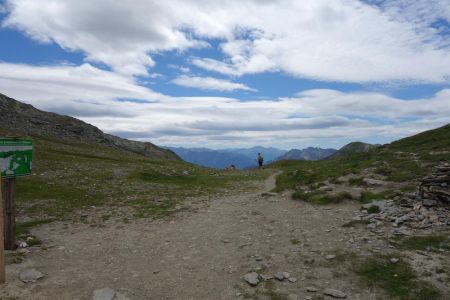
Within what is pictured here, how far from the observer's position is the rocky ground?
1054cm

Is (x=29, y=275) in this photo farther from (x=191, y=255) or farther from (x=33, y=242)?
(x=191, y=255)

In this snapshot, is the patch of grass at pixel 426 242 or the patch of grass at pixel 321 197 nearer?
the patch of grass at pixel 426 242

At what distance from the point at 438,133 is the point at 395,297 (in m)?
38.9

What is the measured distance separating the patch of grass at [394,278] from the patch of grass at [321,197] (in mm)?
8684

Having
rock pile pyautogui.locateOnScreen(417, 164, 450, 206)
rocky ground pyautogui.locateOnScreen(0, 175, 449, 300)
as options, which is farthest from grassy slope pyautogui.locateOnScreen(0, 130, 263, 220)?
rock pile pyautogui.locateOnScreen(417, 164, 450, 206)

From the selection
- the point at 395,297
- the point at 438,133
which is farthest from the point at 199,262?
the point at 438,133

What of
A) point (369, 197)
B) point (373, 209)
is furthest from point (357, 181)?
point (373, 209)

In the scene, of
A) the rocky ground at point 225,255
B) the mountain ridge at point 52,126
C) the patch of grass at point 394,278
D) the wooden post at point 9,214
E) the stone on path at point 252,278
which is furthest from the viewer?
the mountain ridge at point 52,126

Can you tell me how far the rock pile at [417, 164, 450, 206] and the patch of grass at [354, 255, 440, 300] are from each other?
6055 mm

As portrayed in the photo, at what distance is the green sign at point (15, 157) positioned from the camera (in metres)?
13.2

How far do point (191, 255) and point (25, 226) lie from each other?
341 inches

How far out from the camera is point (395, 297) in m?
9.60

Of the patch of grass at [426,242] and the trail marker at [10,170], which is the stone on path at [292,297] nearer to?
the patch of grass at [426,242]

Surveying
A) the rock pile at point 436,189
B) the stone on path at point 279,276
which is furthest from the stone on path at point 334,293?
the rock pile at point 436,189
